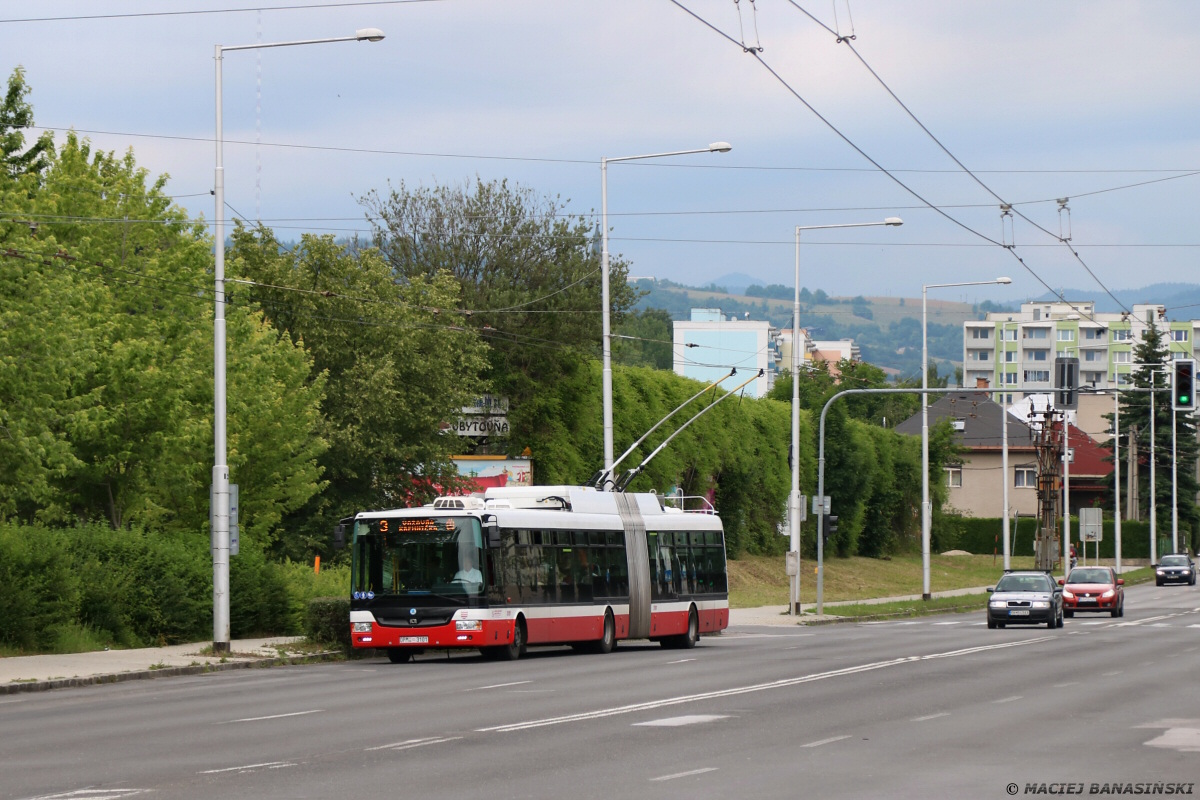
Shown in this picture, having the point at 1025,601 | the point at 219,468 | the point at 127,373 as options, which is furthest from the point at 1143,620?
the point at 219,468

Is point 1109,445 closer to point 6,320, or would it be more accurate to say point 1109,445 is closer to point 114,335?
point 114,335

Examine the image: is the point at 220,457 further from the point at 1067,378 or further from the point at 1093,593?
the point at 1093,593

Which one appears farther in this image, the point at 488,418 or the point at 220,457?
the point at 488,418

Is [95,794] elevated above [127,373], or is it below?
below

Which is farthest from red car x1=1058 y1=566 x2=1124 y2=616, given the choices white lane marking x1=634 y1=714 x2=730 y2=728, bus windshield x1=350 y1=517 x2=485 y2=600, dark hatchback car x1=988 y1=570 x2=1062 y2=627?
white lane marking x1=634 y1=714 x2=730 y2=728

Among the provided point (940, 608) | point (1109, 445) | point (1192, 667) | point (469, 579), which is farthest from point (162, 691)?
point (1109, 445)

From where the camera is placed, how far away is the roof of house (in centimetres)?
11819

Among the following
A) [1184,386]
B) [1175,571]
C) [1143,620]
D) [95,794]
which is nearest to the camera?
[95,794]

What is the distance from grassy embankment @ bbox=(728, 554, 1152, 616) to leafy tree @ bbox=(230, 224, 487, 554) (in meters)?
12.1

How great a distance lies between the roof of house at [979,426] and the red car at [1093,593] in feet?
213

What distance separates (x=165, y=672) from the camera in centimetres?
2384

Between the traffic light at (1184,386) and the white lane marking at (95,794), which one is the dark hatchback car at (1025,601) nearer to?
the traffic light at (1184,386)

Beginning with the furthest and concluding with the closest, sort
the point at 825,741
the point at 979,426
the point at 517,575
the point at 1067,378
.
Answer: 1. the point at 979,426
2. the point at 1067,378
3. the point at 517,575
4. the point at 825,741

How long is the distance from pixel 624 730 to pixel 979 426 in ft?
369
